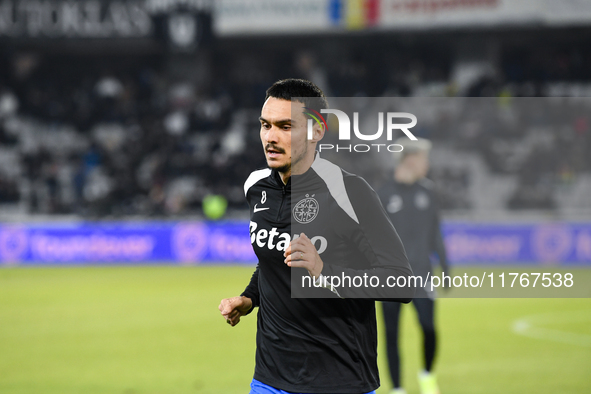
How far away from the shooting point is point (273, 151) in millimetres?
3455

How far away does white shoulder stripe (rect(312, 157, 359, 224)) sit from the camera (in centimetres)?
346

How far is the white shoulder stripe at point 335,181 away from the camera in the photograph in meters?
3.46

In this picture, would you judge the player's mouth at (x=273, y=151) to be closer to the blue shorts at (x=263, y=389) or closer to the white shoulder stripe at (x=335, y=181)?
the white shoulder stripe at (x=335, y=181)

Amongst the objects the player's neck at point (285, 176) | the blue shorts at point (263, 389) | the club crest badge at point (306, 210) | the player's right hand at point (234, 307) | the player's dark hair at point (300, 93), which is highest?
the player's dark hair at point (300, 93)

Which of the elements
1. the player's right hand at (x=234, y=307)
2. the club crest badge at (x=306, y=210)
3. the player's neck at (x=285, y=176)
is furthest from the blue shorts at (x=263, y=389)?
the player's neck at (x=285, y=176)

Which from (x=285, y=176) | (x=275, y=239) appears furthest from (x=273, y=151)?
(x=275, y=239)

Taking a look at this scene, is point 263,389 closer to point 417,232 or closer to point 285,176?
point 285,176

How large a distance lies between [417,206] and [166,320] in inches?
251

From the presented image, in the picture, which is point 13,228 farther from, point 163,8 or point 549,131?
point 549,131

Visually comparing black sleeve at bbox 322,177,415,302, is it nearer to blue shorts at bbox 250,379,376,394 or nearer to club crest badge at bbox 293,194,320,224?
club crest badge at bbox 293,194,320,224

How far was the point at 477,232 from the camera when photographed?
709 inches

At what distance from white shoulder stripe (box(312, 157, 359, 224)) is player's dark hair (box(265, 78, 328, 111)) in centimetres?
30

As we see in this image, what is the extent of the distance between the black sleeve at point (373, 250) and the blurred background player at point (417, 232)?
326cm

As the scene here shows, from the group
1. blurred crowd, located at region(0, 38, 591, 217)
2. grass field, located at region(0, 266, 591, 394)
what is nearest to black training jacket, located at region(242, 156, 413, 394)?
grass field, located at region(0, 266, 591, 394)
